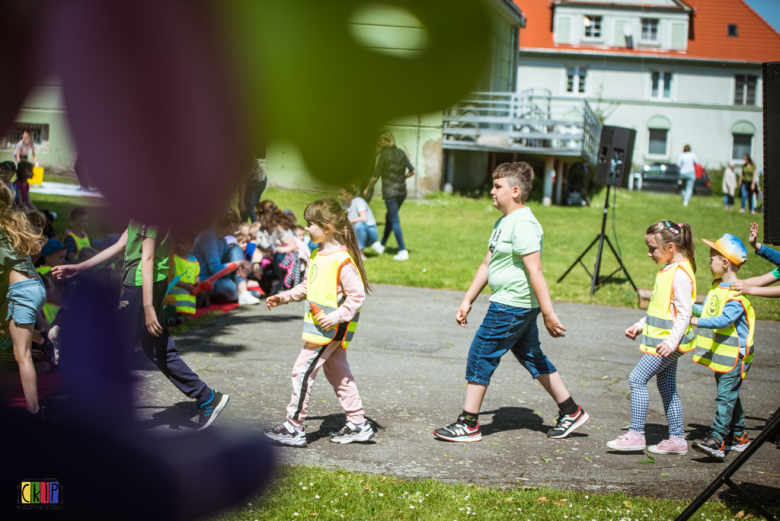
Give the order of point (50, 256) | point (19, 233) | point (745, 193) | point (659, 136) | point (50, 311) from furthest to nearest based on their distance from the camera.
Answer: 1. point (745, 193)
2. point (50, 256)
3. point (50, 311)
4. point (19, 233)
5. point (659, 136)

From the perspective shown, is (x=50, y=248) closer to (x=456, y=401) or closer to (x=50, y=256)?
(x=50, y=256)

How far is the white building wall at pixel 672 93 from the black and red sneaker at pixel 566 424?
3.21 meters

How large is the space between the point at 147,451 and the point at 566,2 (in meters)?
0.98

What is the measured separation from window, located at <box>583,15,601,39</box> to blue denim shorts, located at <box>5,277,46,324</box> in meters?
2.67

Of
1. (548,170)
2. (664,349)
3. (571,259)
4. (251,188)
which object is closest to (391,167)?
(251,188)

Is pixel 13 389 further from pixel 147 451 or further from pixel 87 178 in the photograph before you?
pixel 87 178

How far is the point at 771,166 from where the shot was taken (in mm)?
1992

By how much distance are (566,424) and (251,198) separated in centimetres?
351

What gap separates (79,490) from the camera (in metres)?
1.35

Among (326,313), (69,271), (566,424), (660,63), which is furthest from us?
(566,424)

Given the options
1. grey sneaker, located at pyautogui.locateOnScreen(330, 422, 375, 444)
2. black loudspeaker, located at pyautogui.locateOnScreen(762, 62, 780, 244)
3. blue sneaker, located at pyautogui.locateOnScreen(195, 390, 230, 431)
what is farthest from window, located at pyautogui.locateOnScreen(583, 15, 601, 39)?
grey sneaker, located at pyautogui.locateOnScreen(330, 422, 375, 444)

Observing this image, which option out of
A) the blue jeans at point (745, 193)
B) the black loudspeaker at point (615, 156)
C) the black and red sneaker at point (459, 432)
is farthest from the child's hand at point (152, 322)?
the blue jeans at point (745, 193)

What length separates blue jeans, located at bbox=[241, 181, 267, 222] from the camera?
0.51 metres

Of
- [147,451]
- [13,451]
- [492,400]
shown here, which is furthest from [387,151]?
[492,400]
